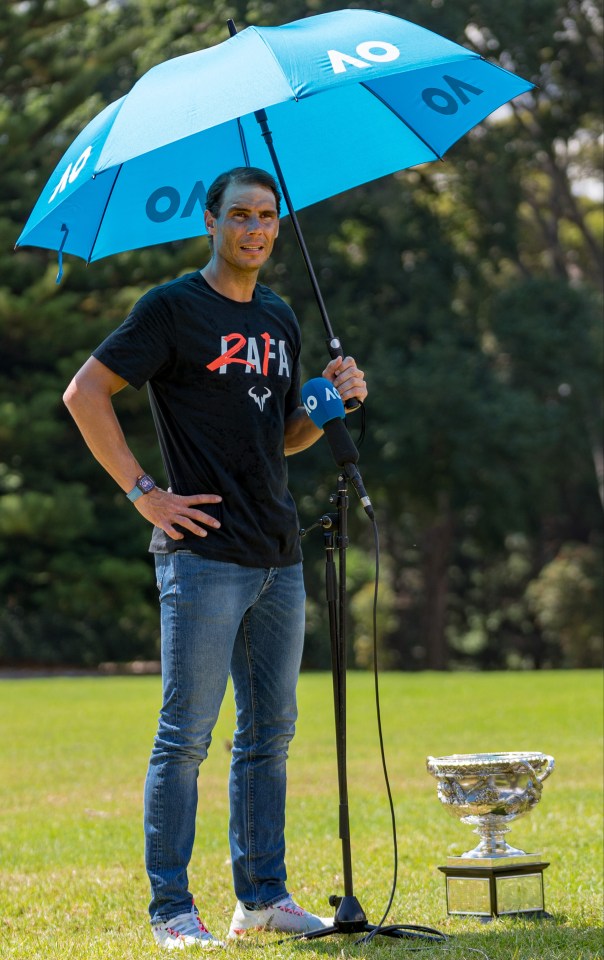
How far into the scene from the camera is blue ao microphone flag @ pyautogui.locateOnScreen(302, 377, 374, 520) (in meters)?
3.97

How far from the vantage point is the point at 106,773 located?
10.6m

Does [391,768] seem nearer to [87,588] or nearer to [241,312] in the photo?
[241,312]

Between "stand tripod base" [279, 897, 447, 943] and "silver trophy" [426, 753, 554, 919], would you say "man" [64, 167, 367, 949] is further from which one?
"silver trophy" [426, 753, 554, 919]

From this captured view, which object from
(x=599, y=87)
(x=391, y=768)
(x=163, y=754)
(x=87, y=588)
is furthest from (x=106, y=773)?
(x=599, y=87)

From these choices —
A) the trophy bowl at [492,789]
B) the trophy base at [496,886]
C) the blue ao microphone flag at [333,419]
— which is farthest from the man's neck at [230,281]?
the trophy base at [496,886]

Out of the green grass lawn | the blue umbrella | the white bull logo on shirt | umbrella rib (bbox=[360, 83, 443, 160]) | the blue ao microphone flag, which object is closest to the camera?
the blue umbrella

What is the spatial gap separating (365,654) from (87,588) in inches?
400

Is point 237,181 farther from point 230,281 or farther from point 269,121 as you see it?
point 269,121

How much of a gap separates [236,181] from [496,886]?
240 centimetres

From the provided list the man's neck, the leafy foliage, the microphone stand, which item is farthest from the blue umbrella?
the leafy foliage

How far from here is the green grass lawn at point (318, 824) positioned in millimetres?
4344

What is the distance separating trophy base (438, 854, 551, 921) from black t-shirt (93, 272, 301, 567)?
1.22m

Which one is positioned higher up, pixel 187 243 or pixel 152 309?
pixel 187 243

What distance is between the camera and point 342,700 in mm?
4055
